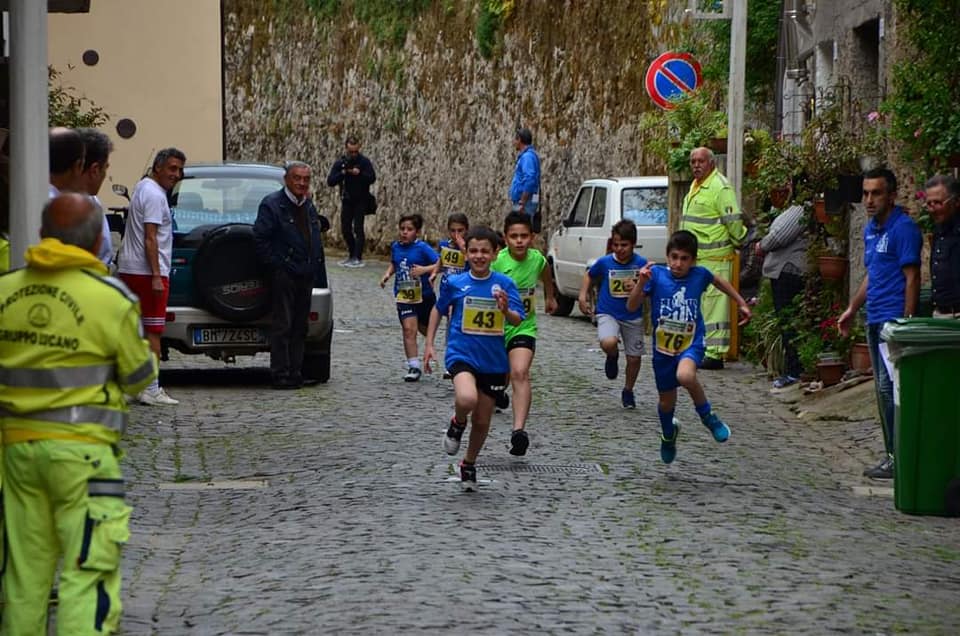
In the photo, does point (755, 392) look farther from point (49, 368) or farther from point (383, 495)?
point (49, 368)

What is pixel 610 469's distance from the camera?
34.9 ft

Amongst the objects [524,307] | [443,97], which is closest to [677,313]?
[524,307]

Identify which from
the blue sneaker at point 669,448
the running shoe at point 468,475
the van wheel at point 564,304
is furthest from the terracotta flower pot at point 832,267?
the van wheel at point 564,304

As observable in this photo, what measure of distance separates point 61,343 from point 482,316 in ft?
15.5

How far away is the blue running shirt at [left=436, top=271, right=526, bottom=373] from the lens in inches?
398

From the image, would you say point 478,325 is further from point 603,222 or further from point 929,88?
point 603,222

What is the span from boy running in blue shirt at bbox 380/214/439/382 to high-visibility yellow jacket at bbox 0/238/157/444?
9.38 metres

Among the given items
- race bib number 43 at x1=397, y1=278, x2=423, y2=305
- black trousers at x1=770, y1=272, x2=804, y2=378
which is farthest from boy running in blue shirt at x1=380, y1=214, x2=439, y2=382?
black trousers at x1=770, y1=272, x2=804, y2=378

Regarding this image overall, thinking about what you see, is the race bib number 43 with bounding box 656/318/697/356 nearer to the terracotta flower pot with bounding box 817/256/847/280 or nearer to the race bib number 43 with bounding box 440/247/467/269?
the race bib number 43 with bounding box 440/247/467/269

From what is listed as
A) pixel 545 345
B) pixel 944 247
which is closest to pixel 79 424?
pixel 944 247

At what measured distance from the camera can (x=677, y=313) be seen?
35.6 feet

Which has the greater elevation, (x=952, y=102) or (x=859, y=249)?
(x=952, y=102)

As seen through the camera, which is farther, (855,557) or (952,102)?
(952,102)

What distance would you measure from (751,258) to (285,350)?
553 centimetres
